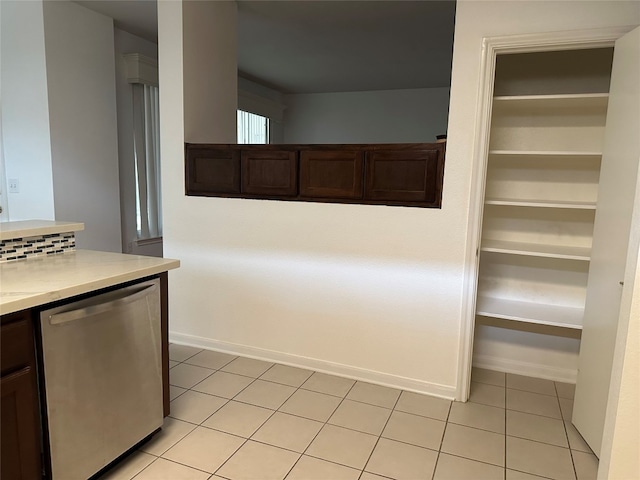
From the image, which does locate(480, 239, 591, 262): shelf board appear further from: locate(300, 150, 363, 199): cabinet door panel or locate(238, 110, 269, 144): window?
locate(238, 110, 269, 144): window

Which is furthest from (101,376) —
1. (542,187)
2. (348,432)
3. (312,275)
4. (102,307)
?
(542,187)

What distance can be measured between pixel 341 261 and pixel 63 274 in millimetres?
1602

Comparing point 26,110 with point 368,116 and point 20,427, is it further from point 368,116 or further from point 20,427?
point 368,116

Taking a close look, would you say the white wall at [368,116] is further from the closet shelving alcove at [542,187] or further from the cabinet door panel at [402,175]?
the cabinet door panel at [402,175]

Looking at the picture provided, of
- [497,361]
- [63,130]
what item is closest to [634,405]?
[497,361]

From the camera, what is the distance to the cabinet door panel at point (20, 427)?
142cm

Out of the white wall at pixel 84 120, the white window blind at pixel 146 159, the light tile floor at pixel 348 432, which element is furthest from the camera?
the white window blind at pixel 146 159

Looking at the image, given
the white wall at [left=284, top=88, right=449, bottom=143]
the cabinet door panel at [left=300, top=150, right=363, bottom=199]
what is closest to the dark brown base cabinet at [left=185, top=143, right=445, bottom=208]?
the cabinet door panel at [left=300, top=150, right=363, bottom=199]

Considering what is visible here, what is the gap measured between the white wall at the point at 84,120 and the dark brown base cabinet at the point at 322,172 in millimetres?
1339

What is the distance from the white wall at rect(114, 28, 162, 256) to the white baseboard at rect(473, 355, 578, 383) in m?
3.48

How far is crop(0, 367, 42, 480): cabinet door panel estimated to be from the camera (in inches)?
55.7

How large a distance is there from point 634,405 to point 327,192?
200 cm

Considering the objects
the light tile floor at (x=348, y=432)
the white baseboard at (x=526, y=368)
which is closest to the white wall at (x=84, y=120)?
the light tile floor at (x=348, y=432)

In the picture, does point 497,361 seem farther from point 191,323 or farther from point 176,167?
point 176,167
